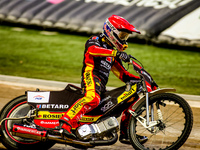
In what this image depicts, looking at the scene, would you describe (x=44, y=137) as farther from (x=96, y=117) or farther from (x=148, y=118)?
(x=148, y=118)

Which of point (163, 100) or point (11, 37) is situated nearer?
point (163, 100)

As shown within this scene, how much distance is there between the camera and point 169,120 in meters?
5.99

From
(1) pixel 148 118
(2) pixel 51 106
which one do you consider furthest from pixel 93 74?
(1) pixel 148 118

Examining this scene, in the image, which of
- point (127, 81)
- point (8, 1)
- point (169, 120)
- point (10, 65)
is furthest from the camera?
point (8, 1)

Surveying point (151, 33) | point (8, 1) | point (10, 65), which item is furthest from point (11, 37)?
point (151, 33)

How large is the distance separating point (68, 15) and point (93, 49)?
9.87m

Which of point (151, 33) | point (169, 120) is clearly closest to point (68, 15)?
point (151, 33)

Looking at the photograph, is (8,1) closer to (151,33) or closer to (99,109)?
(151,33)

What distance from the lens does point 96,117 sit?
16.5 ft

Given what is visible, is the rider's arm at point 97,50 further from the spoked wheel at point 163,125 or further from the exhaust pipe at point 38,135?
the exhaust pipe at point 38,135

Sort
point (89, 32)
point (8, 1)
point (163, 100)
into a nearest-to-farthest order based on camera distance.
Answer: point (163, 100), point (89, 32), point (8, 1)

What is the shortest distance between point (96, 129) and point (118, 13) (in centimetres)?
943

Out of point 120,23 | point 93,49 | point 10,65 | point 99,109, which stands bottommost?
point 10,65

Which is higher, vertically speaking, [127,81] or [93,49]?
[93,49]
